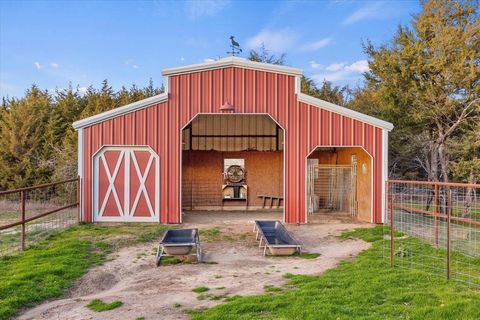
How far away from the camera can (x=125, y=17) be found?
1583 centimetres

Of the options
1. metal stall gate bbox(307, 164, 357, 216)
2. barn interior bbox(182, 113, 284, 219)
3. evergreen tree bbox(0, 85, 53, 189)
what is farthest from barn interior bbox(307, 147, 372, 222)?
evergreen tree bbox(0, 85, 53, 189)

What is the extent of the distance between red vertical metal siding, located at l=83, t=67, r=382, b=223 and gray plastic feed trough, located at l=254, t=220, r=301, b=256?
2.16 metres

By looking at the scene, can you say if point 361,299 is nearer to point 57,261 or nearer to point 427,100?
point 57,261

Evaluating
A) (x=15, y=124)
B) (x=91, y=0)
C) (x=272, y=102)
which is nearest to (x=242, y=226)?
(x=272, y=102)

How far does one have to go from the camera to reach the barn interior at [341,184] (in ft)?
40.4

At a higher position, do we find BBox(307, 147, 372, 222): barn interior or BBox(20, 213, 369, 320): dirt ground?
BBox(307, 147, 372, 222): barn interior

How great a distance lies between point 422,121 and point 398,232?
7498mm

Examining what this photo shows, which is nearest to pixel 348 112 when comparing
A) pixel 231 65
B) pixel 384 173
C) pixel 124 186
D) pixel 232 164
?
pixel 384 173

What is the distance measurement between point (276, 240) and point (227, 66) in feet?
18.7

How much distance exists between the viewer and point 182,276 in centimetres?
642

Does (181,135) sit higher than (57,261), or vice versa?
(181,135)

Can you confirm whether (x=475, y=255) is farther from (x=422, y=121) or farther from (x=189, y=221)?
(x=422, y=121)

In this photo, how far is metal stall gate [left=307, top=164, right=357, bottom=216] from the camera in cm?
1344

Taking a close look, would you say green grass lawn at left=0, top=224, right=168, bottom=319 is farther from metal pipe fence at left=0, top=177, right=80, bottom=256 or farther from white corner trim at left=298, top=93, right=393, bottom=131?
white corner trim at left=298, top=93, right=393, bottom=131
